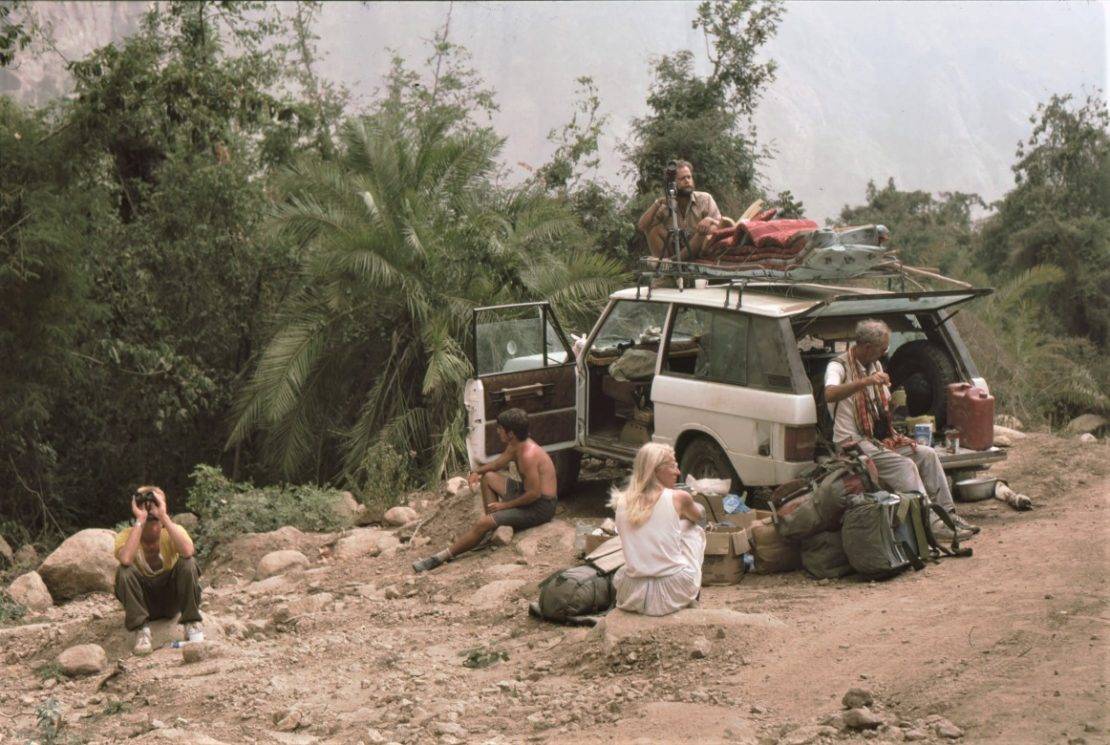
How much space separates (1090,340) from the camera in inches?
807

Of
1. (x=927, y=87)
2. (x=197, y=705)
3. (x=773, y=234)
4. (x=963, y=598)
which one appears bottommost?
(x=197, y=705)

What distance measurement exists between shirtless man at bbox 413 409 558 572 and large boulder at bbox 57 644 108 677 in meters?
2.25

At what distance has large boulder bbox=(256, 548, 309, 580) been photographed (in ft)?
34.2

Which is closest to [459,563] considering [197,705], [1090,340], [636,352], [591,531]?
[591,531]

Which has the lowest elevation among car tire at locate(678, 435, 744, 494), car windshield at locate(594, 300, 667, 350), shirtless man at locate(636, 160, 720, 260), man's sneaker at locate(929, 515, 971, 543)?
man's sneaker at locate(929, 515, 971, 543)

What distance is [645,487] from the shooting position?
7.10 m

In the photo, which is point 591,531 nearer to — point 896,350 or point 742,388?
point 742,388

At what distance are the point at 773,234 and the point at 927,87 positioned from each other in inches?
1008

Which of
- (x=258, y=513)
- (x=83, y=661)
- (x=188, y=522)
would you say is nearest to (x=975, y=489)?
(x=83, y=661)

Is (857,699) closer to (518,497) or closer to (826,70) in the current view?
(518,497)

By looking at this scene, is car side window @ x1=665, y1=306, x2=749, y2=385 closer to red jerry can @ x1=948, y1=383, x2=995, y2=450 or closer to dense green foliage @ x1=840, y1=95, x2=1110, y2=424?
red jerry can @ x1=948, y1=383, x2=995, y2=450

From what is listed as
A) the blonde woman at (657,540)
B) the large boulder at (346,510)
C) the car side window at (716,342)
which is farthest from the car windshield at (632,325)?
the large boulder at (346,510)

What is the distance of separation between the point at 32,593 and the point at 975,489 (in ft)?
23.8

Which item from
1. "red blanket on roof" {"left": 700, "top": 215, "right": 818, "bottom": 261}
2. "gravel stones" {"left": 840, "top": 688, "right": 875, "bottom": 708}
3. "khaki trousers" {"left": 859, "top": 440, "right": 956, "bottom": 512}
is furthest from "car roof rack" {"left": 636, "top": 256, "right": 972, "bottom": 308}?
Answer: "gravel stones" {"left": 840, "top": 688, "right": 875, "bottom": 708}
